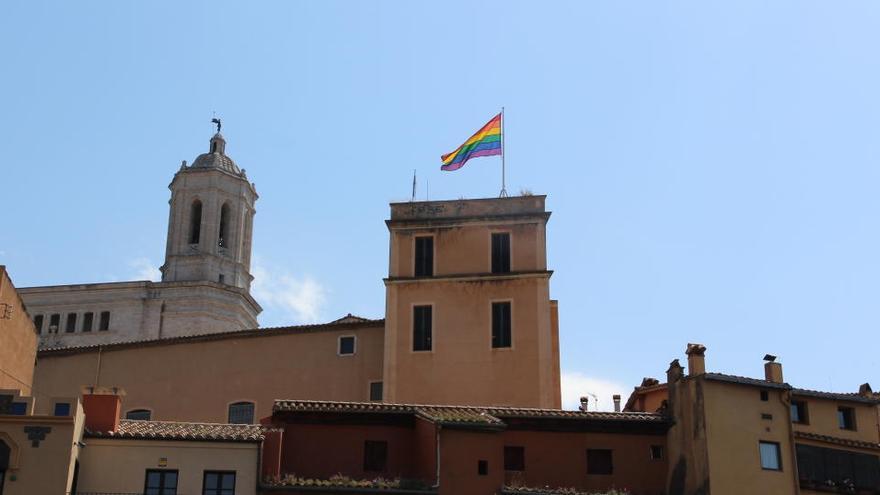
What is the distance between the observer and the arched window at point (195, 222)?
77.2 m

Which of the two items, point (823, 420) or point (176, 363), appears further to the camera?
point (176, 363)

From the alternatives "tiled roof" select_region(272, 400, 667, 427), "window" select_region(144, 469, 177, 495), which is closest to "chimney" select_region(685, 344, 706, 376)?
"tiled roof" select_region(272, 400, 667, 427)

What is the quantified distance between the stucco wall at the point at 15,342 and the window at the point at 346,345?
11730 mm

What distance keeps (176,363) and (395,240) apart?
10.2 meters

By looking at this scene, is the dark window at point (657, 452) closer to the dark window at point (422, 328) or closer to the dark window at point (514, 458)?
the dark window at point (514, 458)

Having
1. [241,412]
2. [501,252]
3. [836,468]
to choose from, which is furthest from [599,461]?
[241,412]

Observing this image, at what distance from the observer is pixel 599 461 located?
124 feet

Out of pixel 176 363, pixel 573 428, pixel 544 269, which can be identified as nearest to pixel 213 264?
pixel 176 363

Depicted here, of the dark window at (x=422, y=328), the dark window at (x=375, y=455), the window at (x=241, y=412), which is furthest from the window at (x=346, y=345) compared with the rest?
the dark window at (x=375, y=455)

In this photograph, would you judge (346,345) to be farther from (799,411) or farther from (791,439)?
(791,439)

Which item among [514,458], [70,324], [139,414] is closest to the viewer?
[514,458]

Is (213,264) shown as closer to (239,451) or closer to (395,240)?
(395,240)

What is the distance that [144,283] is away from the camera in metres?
73.8

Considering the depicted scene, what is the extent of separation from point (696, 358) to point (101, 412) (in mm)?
18894
